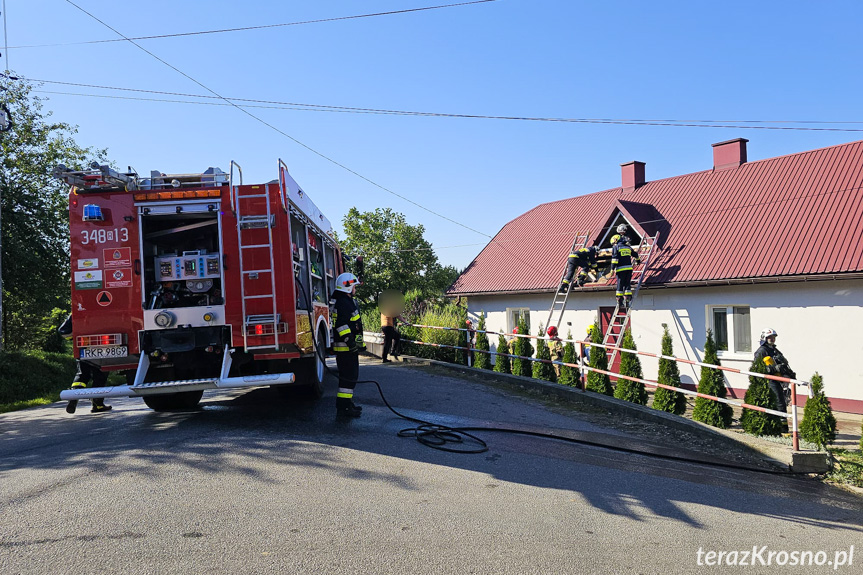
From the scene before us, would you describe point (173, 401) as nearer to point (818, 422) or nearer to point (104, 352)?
point (104, 352)

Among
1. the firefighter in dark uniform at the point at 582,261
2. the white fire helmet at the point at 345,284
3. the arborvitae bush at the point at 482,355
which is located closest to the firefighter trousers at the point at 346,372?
the white fire helmet at the point at 345,284

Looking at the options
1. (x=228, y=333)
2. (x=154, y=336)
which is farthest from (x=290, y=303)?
(x=154, y=336)

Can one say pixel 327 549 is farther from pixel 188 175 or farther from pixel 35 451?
pixel 188 175

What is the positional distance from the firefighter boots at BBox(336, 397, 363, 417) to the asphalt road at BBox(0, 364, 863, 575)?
1.00 feet

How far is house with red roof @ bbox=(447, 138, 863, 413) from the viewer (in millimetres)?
12984

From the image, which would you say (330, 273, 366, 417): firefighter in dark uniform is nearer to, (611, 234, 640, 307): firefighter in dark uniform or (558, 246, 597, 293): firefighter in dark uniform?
(611, 234, 640, 307): firefighter in dark uniform

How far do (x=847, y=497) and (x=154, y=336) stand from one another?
773 centimetres

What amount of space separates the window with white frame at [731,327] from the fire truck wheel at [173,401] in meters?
Answer: 12.2

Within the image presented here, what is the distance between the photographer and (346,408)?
318 inches

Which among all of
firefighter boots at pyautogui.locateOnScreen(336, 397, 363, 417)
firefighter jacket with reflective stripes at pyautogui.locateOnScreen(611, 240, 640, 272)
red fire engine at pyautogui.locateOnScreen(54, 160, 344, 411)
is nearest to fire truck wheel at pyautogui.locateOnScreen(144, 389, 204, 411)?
red fire engine at pyautogui.locateOnScreen(54, 160, 344, 411)

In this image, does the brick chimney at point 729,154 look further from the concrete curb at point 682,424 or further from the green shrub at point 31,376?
the green shrub at point 31,376

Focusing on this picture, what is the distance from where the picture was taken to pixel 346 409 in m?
8.08

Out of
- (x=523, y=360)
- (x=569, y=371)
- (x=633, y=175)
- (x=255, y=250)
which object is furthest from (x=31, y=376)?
(x=633, y=175)

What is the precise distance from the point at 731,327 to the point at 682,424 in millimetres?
7499
